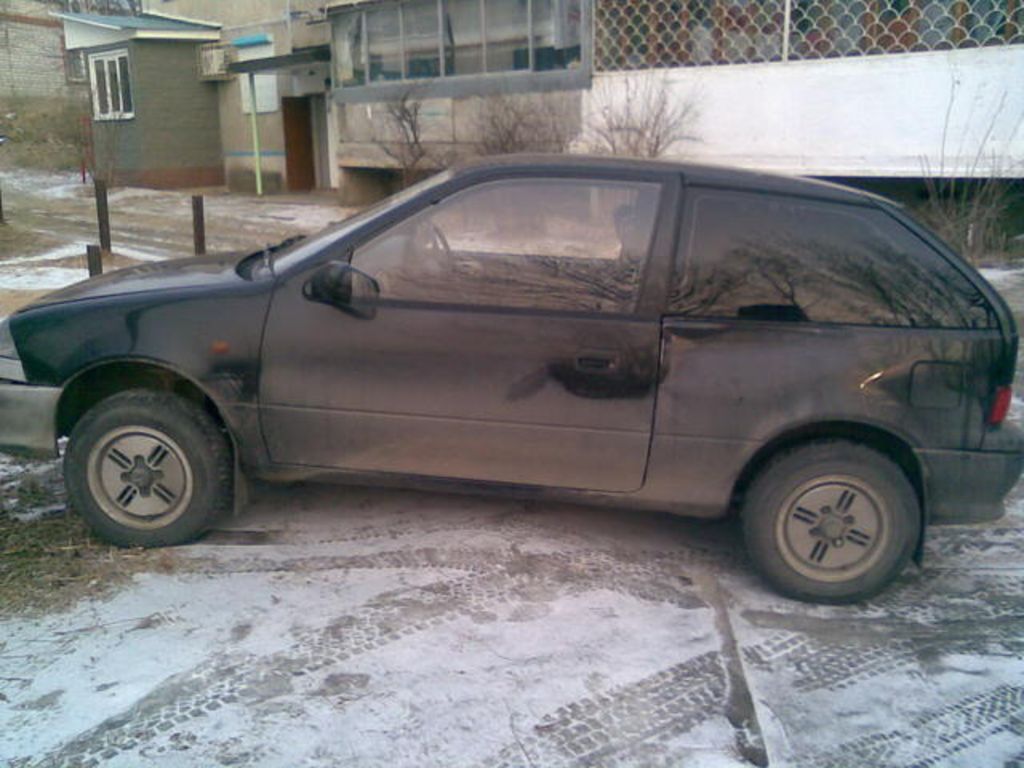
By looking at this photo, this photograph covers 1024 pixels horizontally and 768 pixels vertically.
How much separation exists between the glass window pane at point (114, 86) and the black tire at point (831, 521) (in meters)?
24.3

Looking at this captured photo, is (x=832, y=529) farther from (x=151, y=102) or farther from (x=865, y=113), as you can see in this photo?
(x=151, y=102)

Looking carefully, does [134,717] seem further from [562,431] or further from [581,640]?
[562,431]

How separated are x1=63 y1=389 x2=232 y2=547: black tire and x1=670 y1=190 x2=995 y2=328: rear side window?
6.94ft

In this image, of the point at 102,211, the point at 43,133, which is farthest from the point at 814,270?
the point at 43,133

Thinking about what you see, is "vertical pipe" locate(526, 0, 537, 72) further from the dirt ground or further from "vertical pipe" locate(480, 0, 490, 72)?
the dirt ground

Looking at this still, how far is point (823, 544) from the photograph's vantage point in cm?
369

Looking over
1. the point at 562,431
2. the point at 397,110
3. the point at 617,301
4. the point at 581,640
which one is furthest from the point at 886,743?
the point at 397,110

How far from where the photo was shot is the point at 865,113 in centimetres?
1162

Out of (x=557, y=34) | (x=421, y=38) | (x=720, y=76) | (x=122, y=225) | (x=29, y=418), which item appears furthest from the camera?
(x=421, y=38)

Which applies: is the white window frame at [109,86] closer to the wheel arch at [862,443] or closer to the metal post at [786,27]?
the metal post at [786,27]

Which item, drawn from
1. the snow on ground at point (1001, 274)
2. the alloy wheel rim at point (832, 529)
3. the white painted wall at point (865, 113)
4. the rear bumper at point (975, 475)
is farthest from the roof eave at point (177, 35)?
the rear bumper at point (975, 475)

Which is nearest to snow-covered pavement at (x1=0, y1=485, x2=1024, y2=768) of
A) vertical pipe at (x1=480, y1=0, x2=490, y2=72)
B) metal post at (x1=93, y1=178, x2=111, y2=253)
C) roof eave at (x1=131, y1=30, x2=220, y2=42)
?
metal post at (x1=93, y1=178, x2=111, y2=253)

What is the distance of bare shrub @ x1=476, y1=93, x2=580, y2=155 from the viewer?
46.2 feet

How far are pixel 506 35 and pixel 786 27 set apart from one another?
16.1ft
